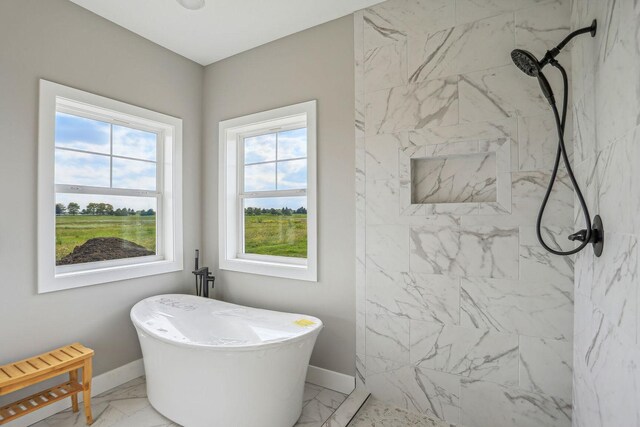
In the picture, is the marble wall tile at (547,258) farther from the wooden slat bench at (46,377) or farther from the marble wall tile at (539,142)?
the wooden slat bench at (46,377)

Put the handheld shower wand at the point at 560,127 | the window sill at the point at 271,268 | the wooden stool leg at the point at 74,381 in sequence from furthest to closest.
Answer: the window sill at the point at 271,268 → the wooden stool leg at the point at 74,381 → the handheld shower wand at the point at 560,127

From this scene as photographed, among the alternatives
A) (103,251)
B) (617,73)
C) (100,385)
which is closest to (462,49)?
(617,73)

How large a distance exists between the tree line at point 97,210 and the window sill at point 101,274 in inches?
17.2

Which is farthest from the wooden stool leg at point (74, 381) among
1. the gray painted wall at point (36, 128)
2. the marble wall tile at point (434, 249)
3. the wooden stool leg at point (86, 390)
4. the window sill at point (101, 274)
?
the marble wall tile at point (434, 249)

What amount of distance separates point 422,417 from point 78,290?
8.12ft

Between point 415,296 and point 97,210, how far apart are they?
2496mm

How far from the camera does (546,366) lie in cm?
165

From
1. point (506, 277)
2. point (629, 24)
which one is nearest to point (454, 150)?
point (506, 277)

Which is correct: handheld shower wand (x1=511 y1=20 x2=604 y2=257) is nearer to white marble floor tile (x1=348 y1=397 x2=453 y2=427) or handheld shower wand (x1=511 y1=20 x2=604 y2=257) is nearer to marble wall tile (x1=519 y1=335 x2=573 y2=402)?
marble wall tile (x1=519 y1=335 x2=573 y2=402)

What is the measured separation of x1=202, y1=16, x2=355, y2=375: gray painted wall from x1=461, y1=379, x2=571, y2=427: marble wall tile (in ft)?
2.54

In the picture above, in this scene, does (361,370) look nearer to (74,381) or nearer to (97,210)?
(74,381)

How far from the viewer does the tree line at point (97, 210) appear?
Answer: 2232 mm

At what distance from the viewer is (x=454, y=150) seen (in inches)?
73.8

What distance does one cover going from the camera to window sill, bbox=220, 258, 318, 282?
95.1 inches
